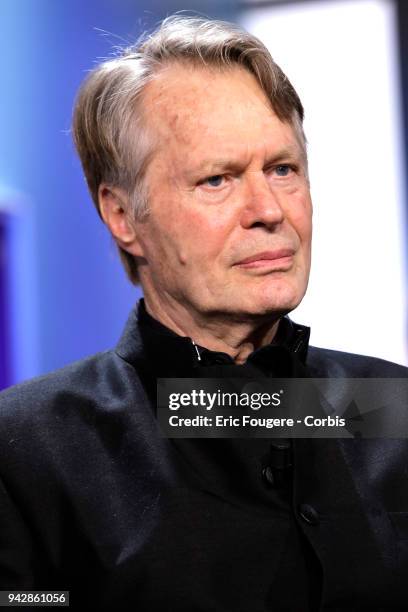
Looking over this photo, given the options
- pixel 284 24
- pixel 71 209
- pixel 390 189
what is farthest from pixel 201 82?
pixel 284 24

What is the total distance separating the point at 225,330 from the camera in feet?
4.68

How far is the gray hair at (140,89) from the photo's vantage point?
4.73 feet

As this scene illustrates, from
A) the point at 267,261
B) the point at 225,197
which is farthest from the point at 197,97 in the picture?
the point at 267,261

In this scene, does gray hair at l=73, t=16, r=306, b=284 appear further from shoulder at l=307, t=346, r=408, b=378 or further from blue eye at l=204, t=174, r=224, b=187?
shoulder at l=307, t=346, r=408, b=378

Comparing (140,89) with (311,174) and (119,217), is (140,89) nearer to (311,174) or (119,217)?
(119,217)

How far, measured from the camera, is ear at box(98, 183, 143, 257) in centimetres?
151

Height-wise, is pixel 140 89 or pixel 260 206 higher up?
pixel 140 89

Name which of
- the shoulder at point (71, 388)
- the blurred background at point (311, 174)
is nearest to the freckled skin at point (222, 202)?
the shoulder at point (71, 388)

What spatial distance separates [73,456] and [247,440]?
0.80ft

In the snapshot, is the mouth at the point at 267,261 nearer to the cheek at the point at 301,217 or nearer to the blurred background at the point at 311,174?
the cheek at the point at 301,217

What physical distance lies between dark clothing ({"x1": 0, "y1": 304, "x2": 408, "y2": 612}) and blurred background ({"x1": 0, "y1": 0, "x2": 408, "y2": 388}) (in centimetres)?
136

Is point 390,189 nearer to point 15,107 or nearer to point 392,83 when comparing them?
point 392,83

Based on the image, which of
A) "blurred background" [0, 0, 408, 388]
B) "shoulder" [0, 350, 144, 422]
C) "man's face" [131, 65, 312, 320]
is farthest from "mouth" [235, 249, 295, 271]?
"blurred background" [0, 0, 408, 388]

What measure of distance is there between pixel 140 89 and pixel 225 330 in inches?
15.1
